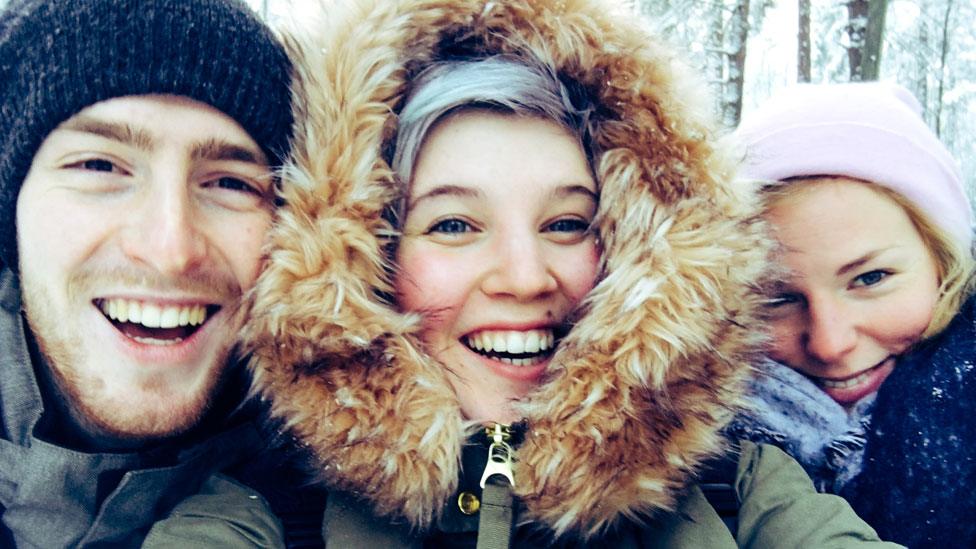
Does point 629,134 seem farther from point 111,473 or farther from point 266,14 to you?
point 111,473

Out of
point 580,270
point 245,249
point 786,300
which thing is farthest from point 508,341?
point 786,300

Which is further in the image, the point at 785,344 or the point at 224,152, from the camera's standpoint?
the point at 785,344

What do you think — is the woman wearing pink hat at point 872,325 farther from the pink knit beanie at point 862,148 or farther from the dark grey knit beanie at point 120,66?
the dark grey knit beanie at point 120,66

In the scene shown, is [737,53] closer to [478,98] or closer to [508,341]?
[478,98]

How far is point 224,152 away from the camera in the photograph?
191 centimetres

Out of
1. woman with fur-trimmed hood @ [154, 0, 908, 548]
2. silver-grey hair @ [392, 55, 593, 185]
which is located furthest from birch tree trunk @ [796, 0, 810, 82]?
silver-grey hair @ [392, 55, 593, 185]

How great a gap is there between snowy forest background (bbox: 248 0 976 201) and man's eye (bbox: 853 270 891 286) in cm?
71

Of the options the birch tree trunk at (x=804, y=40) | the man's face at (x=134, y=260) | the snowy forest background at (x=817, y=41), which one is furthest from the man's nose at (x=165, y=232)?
the birch tree trunk at (x=804, y=40)

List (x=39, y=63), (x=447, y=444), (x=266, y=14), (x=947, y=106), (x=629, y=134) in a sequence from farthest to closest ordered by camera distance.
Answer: (x=947, y=106) < (x=266, y=14) < (x=629, y=134) < (x=39, y=63) < (x=447, y=444)

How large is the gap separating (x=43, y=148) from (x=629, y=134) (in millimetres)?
1566

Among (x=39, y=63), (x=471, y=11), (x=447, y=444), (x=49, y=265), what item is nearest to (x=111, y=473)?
(x=49, y=265)

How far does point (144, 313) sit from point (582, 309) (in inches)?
45.2

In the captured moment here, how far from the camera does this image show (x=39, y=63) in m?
1.87

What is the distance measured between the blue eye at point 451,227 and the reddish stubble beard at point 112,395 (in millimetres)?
547
